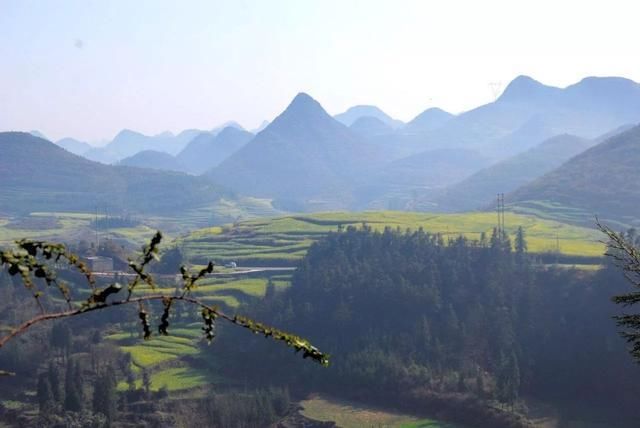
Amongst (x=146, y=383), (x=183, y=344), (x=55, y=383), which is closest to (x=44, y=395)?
(x=55, y=383)

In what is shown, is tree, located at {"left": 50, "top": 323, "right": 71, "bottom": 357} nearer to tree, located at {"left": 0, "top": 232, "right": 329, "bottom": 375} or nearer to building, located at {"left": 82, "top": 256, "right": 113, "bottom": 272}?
building, located at {"left": 82, "top": 256, "right": 113, "bottom": 272}

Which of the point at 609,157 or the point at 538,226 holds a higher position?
the point at 609,157

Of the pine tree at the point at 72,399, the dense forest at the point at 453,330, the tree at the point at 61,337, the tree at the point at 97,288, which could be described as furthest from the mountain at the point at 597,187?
the tree at the point at 97,288

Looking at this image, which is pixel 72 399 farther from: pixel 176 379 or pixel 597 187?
pixel 597 187

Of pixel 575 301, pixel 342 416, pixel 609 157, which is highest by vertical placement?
pixel 609 157

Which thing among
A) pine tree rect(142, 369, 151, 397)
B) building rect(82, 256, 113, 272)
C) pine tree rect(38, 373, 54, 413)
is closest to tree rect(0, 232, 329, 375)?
pine tree rect(38, 373, 54, 413)

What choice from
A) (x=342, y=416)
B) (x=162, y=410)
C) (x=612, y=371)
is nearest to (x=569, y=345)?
(x=612, y=371)

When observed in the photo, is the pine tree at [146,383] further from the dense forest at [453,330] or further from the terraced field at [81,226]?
the terraced field at [81,226]

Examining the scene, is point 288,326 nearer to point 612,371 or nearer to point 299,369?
point 299,369
